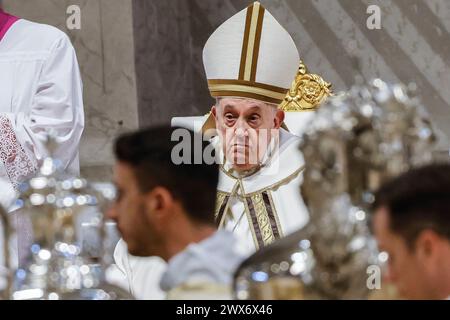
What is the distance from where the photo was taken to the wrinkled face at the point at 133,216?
304cm

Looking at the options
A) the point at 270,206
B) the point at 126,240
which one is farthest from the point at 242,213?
the point at 126,240

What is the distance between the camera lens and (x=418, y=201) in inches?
107

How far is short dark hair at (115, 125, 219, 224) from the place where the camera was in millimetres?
3043

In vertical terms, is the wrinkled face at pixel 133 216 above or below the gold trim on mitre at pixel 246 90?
below

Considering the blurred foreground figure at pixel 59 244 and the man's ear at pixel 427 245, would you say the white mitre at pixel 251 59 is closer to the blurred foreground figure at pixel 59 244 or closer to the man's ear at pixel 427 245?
the blurred foreground figure at pixel 59 244

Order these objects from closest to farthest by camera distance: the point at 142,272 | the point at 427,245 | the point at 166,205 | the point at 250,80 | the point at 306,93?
the point at 427,245 < the point at 166,205 < the point at 142,272 < the point at 250,80 < the point at 306,93

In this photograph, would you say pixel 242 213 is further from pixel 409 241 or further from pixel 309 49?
pixel 309 49

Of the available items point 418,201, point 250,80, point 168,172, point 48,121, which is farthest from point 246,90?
point 418,201

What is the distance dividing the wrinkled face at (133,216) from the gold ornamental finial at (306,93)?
224cm

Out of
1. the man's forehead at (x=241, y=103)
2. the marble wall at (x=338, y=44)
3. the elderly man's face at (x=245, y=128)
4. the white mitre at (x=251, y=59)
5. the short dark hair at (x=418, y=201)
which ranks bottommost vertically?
the short dark hair at (x=418, y=201)

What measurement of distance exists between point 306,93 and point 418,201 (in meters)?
2.65

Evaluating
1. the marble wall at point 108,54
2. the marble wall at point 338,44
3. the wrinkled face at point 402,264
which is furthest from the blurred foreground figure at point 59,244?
the marble wall at point 338,44

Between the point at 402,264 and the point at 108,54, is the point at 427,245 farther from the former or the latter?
the point at 108,54
